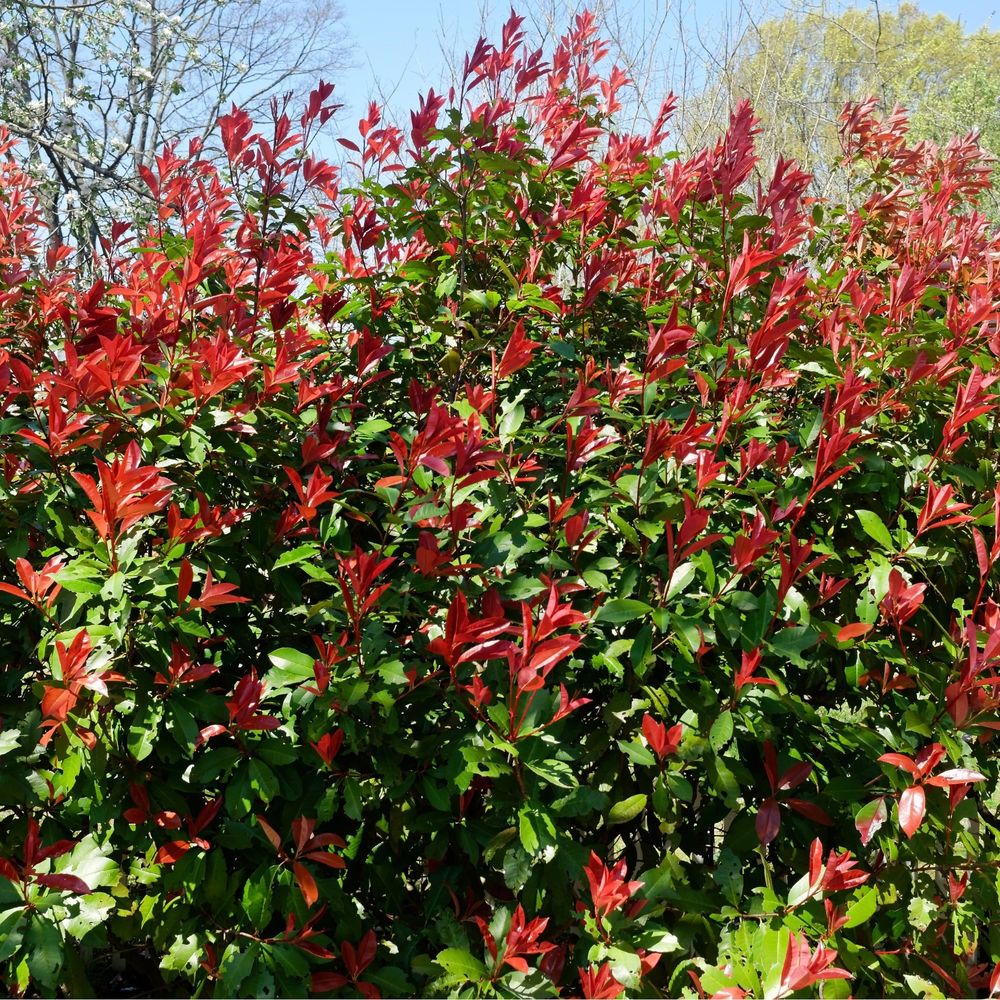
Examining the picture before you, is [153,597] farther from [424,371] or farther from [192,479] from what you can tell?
[424,371]

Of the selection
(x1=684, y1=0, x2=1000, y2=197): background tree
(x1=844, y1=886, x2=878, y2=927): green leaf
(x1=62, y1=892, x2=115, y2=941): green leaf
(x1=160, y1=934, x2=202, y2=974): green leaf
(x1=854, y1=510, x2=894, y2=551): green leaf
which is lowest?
(x1=844, y1=886, x2=878, y2=927): green leaf

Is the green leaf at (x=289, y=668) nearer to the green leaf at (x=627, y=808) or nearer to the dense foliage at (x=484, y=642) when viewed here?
the dense foliage at (x=484, y=642)

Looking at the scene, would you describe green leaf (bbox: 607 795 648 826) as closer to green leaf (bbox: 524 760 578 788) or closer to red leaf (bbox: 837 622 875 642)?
green leaf (bbox: 524 760 578 788)

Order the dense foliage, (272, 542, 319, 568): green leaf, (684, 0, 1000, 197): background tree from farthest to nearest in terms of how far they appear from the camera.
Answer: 1. (684, 0, 1000, 197): background tree
2. (272, 542, 319, 568): green leaf
3. the dense foliage

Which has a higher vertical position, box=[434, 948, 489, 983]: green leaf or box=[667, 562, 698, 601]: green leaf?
box=[667, 562, 698, 601]: green leaf

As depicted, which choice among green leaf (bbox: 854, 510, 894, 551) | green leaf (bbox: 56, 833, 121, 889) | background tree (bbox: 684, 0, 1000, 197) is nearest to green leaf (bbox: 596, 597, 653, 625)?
green leaf (bbox: 854, 510, 894, 551)

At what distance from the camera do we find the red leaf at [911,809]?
1.43m

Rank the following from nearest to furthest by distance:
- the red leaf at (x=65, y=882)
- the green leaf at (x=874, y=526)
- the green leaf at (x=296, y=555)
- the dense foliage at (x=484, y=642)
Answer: the red leaf at (x=65, y=882) < the dense foliage at (x=484, y=642) < the green leaf at (x=296, y=555) < the green leaf at (x=874, y=526)

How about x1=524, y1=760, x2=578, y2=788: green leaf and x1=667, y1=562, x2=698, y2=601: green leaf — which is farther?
x1=667, y1=562, x2=698, y2=601: green leaf

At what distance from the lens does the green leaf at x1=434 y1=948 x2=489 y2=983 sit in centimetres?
141

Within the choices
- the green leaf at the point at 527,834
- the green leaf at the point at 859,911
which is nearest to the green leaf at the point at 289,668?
the green leaf at the point at 527,834

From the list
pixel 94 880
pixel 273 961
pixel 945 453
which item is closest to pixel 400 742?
pixel 273 961

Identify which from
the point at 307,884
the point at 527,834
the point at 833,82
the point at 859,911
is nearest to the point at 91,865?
the point at 307,884

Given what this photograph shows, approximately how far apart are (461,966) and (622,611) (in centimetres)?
61
